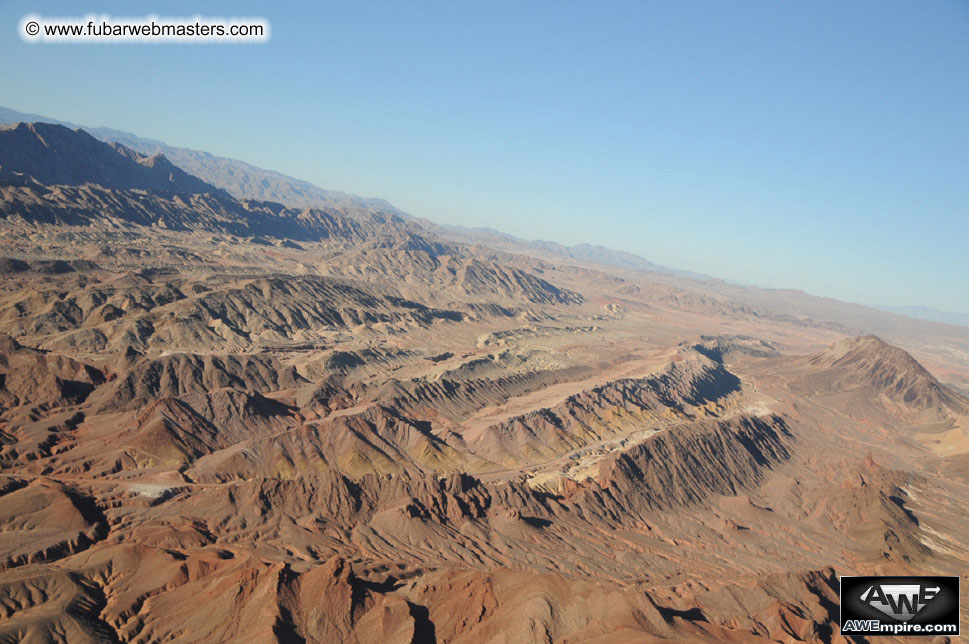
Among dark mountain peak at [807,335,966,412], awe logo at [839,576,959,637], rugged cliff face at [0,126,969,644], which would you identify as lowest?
rugged cliff face at [0,126,969,644]

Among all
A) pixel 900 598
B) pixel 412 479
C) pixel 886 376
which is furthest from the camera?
pixel 886 376

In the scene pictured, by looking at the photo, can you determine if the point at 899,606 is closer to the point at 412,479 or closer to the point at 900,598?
the point at 900,598

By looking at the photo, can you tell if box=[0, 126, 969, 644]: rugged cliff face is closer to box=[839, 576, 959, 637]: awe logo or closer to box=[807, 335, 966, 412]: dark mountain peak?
box=[807, 335, 966, 412]: dark mountain peak

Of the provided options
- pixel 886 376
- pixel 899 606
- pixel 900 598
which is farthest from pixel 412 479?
pixel 886 376

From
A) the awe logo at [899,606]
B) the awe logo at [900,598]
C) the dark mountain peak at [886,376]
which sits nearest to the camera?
the awe logo at [900,598]

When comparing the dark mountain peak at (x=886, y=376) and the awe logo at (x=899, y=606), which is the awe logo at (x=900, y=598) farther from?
the dark mountain peak at (x=886, y=376)

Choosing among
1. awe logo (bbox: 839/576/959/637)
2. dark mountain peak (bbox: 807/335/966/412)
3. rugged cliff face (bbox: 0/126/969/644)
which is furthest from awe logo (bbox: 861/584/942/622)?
dark mountain peak (bbox: 807/335/966/412)

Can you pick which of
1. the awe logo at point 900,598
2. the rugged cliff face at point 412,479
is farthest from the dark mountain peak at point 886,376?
the awe logo at point 900,598

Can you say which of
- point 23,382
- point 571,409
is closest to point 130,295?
point 23,382
